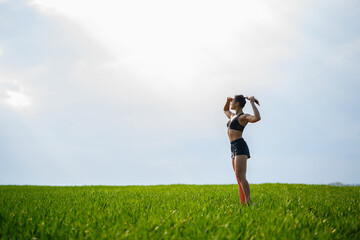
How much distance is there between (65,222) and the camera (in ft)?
15.8

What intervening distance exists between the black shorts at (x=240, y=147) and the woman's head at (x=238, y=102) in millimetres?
904

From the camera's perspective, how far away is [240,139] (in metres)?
6.63

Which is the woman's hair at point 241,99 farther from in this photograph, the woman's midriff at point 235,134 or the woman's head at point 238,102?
the woman's midriff at point 235,134

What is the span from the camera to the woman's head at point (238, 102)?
697cm

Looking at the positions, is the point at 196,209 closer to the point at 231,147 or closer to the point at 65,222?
the point at 231,147

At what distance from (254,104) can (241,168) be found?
1.54 meters

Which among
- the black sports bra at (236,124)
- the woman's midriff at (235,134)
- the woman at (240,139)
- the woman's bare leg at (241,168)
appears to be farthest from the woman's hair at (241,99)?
the woman's bare leg at (241,168)

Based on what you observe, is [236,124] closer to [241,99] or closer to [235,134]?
[235,134]

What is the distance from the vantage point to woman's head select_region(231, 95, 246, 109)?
22.9ft

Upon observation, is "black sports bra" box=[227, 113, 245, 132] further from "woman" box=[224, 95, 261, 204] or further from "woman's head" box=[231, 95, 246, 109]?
"woman's head" box=[231, 95, 246, 109]

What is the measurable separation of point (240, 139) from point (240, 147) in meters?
0.21

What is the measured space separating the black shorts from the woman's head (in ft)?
2.97

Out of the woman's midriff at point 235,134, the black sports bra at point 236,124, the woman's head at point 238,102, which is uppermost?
the woman's head at point 238,102

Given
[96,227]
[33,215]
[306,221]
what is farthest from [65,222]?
[306,221]
